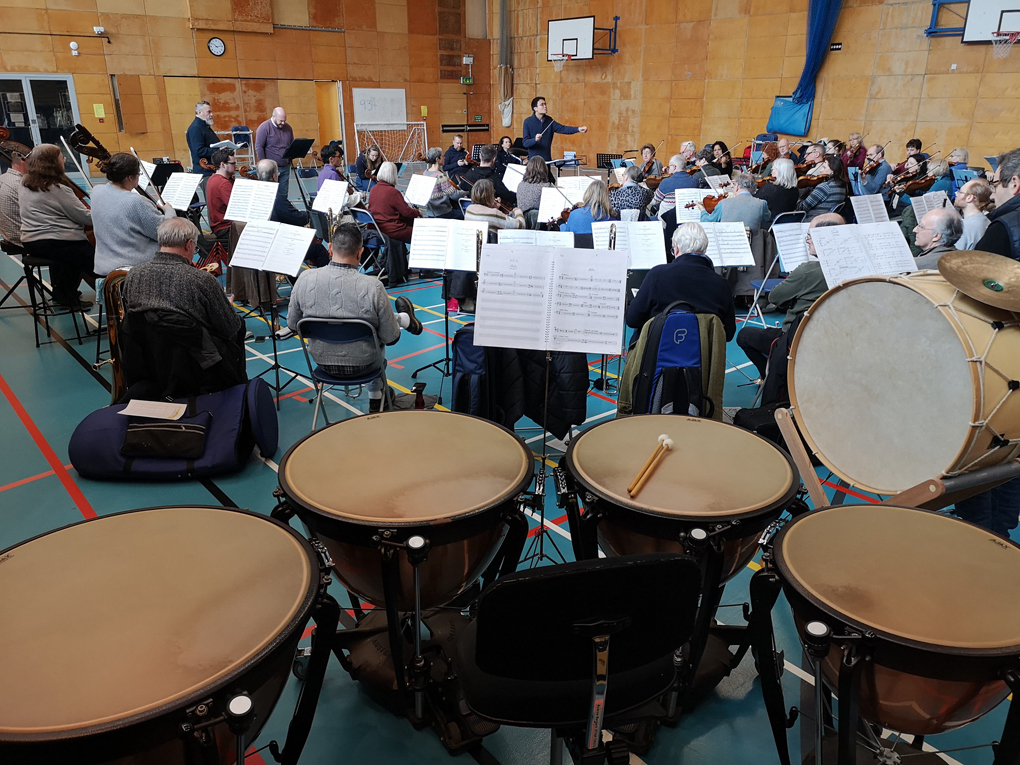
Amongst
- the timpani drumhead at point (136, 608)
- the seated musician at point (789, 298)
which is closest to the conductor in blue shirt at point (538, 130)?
the seated musician at point (789, 298)

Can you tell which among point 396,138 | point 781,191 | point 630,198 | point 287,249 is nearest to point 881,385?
point 287,249

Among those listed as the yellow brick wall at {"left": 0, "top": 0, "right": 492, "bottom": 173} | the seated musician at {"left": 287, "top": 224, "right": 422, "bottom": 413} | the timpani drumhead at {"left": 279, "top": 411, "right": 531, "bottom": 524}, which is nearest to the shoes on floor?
the seated musician at {"left": 287, "top": 224, "right": 422, "bottom": 413}

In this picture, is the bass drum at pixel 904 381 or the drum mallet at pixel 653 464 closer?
the drum mallet at pixel 653 464

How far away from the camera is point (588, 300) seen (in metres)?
2.81

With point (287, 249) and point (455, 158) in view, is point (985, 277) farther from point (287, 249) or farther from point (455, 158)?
point (455, 158)

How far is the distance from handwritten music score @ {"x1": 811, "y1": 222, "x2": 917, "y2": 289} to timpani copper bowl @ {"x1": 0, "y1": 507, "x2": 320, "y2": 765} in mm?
2999

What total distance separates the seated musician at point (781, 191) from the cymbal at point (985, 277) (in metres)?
5.51

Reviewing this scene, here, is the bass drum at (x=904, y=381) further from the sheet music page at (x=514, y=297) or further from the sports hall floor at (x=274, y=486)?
the sheet music page at (x=514, y=297)

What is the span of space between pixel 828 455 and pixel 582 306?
1.15m

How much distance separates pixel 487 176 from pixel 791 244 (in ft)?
18.3

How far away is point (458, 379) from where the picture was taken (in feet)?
12.1

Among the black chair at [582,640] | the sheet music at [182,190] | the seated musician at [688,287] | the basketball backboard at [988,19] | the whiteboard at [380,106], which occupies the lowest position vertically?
the black chair at [582,640]

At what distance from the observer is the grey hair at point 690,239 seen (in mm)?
3689

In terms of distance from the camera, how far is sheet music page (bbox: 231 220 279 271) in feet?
14.3
